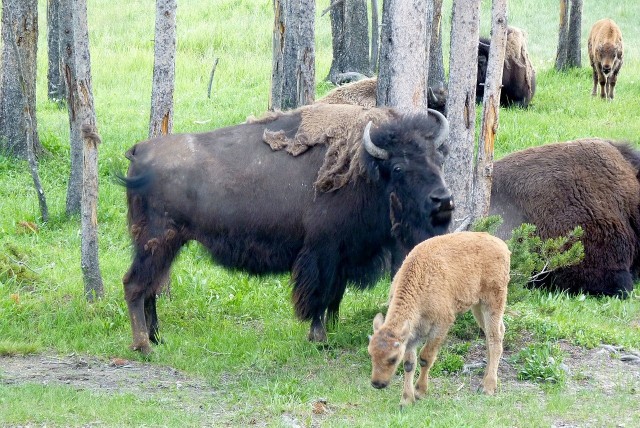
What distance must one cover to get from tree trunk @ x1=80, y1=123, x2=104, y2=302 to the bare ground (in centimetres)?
121

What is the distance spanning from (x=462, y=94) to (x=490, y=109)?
1.04 ft

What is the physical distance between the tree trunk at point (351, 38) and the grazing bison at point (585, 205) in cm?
908

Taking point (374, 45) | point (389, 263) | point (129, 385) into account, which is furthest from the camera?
point (374, 45)

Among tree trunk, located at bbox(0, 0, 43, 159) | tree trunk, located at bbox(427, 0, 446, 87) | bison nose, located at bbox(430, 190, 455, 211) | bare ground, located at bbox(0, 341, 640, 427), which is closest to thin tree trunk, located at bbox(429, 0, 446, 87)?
tree trunk, located at bbox(427, 0, 446, 87)

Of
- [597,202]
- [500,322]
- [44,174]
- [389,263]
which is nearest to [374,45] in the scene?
[44,174]

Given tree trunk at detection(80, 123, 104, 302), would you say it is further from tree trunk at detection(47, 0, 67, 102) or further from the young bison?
tree trunk at detection(47, 0, 67, 102)

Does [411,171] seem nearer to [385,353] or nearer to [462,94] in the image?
[462,94]

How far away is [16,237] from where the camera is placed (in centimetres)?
1088

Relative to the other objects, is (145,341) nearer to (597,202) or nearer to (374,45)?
A: (597,202)

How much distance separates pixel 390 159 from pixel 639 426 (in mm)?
3019

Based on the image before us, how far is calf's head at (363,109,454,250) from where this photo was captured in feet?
24.3

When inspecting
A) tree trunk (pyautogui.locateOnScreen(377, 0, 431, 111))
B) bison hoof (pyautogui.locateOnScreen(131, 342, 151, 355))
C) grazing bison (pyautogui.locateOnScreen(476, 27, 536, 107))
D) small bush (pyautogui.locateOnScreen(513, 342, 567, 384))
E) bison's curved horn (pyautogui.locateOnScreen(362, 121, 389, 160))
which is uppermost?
tree trunk (pyautogui.locateOnScreen(377, 0, 431, 111))

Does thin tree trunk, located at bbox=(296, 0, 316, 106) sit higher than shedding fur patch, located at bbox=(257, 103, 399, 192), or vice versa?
thin tree trunk, located at bbox=(296, 0, 316, 106)

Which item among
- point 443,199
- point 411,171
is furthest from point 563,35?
point 443,199
